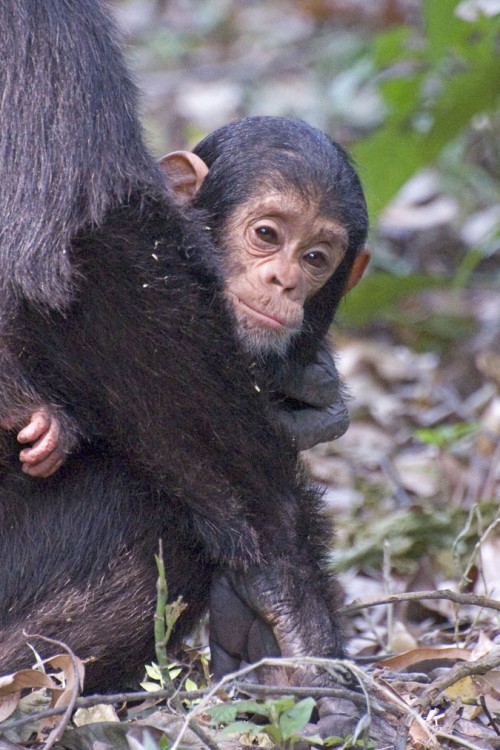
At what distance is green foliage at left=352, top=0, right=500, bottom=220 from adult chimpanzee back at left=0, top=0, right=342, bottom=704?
9.87 ft

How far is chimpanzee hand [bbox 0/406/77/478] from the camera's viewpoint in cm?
376

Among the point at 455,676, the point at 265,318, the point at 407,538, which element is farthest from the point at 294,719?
the point at 407,538

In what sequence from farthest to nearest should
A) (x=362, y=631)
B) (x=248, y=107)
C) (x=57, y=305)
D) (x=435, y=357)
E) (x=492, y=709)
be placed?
(x=248, y=107) < (x=435, y=357) < (x=362, y=631) < (x=492, y=709) < (x=57, y=305)

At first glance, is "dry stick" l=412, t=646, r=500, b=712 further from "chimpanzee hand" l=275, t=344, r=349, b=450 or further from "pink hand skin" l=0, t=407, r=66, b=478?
"pink hand skin" l=0, t=407, r=66, b=478

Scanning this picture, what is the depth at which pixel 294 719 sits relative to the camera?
3260 mm

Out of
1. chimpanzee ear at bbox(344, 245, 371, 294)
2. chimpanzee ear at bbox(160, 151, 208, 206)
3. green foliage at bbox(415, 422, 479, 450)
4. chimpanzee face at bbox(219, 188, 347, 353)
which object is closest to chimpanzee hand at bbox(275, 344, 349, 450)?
chimpanzee face at bbox(219, 188, 347, 353)

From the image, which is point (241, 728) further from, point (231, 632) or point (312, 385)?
point (312, 385)

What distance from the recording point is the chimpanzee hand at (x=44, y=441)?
376cm

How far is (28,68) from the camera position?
3924 millimetres

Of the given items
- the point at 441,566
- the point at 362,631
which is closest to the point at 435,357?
the point at 441,566

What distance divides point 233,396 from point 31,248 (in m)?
0.76

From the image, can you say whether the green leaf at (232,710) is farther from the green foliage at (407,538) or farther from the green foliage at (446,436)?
the green foliage at (446,436)

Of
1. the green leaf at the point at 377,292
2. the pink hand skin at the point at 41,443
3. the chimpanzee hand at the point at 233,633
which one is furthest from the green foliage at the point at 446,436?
the pink hand skin at the point at 41,443

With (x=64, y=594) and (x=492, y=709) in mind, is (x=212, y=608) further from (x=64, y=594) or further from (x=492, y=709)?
(x=492, y=709)
